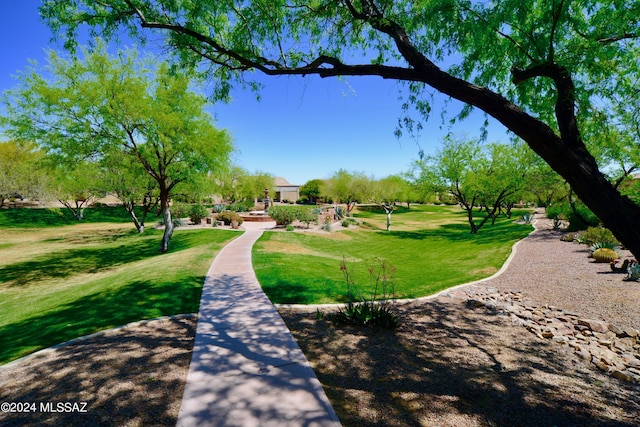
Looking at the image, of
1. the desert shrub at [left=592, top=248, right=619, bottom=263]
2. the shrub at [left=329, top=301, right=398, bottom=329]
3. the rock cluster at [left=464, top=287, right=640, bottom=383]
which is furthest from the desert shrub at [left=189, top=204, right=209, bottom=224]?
the desert shrub at [left=592, top=248, right=619, bottom=263]

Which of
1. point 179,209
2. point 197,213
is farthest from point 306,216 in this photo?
point 179,209

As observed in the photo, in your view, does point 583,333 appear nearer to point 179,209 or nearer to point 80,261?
point 80,261

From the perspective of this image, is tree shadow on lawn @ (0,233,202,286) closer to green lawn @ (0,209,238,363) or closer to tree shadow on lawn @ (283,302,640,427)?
green lawn @ (0,209,238,363)

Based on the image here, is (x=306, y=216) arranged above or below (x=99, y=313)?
above

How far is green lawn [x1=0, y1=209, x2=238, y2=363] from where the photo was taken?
19.4 feet

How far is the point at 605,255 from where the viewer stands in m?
10.5

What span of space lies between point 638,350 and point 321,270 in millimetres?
8202

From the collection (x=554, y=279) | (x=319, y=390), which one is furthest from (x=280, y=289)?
(x=554, y=279)

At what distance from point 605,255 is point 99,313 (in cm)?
1703

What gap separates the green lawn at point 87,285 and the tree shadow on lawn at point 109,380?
106cm

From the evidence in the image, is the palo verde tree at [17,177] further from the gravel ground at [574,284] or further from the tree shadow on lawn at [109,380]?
the gravel ground at [574,284]

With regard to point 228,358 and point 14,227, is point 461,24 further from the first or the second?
point 14,227

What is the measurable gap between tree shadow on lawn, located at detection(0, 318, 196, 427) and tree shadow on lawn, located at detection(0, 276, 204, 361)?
0.79 metres

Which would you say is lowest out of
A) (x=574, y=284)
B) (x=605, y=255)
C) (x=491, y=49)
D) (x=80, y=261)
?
(x=80, y=261)
